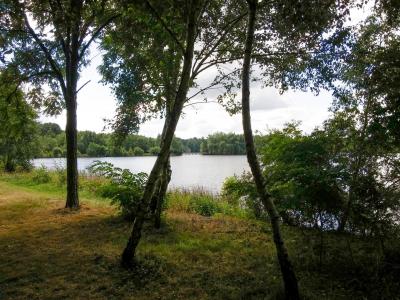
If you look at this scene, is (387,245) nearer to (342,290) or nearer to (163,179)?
(342,290)

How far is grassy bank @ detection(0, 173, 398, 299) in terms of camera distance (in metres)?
5.21

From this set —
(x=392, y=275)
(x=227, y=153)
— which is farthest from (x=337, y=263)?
(x=227, y=153)

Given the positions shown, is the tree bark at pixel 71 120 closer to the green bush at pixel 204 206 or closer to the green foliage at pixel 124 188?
the green foliage at pixel 124 188

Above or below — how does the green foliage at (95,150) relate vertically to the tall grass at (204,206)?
above

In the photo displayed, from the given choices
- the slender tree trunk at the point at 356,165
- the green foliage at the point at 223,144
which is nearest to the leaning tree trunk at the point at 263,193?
the slender tree trunk at the point at 356,165

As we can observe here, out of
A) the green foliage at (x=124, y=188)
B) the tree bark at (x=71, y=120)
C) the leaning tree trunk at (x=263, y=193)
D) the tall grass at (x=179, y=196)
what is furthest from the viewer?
the tall grass at (x=179, y=196)

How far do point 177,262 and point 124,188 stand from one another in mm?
3141

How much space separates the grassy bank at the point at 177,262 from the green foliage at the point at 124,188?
505 millimetres

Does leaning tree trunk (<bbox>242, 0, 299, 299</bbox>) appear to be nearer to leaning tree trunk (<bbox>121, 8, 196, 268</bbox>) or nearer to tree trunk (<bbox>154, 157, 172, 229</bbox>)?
leaning tree trunk (<bbox>121, 8, 196, 268</bbox>)

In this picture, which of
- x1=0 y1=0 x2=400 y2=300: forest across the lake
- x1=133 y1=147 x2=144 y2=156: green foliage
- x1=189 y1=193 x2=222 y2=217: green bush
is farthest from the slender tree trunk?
x1=133 y1=147 x2=144 y2=156: green foliage

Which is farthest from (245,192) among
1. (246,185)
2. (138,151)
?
(138,151)

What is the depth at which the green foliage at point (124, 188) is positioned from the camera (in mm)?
8875

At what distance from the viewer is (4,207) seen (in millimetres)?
11719

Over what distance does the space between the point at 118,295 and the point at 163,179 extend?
3.75 metres
